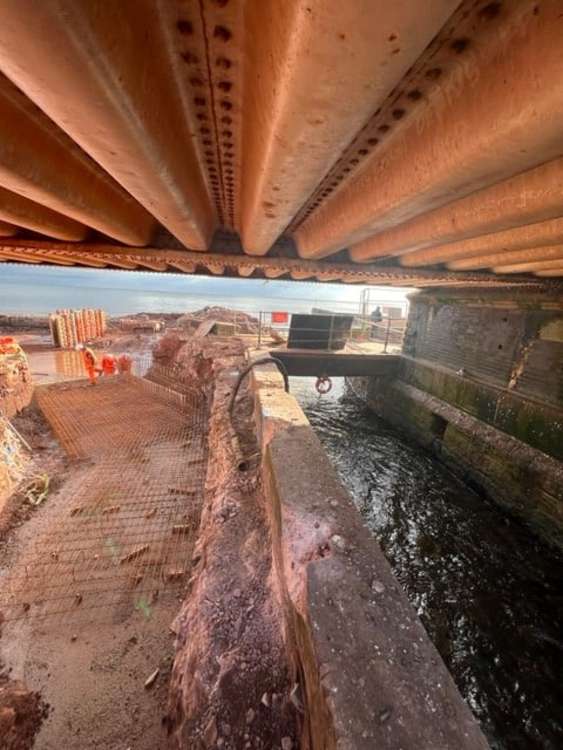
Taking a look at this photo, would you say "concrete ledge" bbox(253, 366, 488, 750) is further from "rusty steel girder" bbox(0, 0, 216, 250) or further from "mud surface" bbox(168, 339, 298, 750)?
"rusty steel girder" bbox(0, 0, 216, 250)

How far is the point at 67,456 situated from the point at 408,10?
8.92 m

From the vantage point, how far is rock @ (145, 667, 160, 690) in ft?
11.2

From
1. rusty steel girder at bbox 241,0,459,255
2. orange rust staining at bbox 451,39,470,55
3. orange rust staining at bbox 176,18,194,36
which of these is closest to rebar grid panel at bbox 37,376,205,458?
rusty steel girder at bbox 241,0,459,255

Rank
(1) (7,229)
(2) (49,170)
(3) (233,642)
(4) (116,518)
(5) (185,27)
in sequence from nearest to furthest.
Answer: (5) (185,27) < (2) (49,170) < (3) (233,642) < (1) (7,229) < (4) (116,518)

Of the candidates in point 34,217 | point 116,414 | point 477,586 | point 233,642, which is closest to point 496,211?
point 233,642

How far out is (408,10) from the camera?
89 centimetres

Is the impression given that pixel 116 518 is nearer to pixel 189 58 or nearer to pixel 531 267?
pixel 189 58

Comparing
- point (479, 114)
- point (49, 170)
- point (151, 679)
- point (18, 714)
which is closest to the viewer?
point (479, 114)

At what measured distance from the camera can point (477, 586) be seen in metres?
5.48

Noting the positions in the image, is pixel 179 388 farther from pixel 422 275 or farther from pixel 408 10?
pixel 408 10

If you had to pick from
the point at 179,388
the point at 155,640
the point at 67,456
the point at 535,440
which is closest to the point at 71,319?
the point at 179,388

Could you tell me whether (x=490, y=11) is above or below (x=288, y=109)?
above

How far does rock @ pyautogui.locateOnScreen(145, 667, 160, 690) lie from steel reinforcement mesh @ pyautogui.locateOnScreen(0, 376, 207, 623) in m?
0.75

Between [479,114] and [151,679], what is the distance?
17.9 feet
